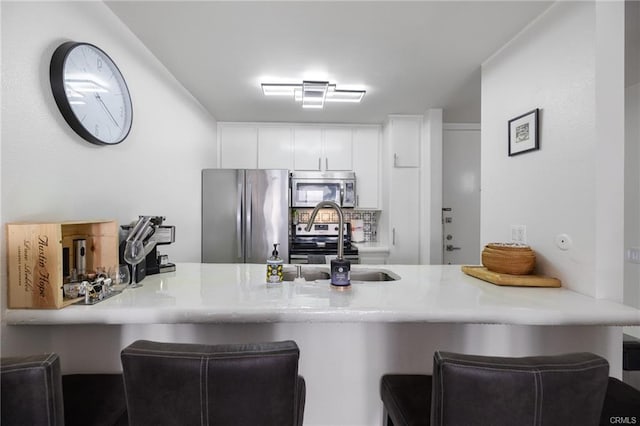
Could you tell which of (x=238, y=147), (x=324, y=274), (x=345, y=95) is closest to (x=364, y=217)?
(x=345, y=95)

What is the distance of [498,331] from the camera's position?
4.16 ft

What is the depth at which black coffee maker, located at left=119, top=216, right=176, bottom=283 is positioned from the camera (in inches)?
57.7

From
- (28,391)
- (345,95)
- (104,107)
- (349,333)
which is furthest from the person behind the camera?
(345,95)

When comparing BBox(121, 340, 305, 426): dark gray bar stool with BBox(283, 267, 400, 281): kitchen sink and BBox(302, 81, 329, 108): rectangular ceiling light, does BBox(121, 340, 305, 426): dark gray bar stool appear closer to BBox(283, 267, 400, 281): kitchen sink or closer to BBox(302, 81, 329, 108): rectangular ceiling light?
BBox(283, 267, 400, 281): kitchen sink

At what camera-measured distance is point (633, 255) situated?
8.17 ft

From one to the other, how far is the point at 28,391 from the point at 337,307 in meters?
0.84

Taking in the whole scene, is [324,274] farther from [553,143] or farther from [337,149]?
[337,149]

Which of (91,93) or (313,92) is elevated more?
(313,92)

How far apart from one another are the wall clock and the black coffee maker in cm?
49

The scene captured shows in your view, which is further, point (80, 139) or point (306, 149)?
point (306, 149)

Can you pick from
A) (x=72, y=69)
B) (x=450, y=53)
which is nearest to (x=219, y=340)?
(x=72, y=69)

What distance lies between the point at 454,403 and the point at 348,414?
82 centimetres

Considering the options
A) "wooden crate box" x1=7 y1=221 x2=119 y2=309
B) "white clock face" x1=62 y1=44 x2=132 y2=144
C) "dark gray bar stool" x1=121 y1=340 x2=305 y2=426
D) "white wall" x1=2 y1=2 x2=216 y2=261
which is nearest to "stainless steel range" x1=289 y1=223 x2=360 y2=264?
"white wall" x1=2 y1=2 x2=216 y2=261

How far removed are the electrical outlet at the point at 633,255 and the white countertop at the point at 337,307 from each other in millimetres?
1906
